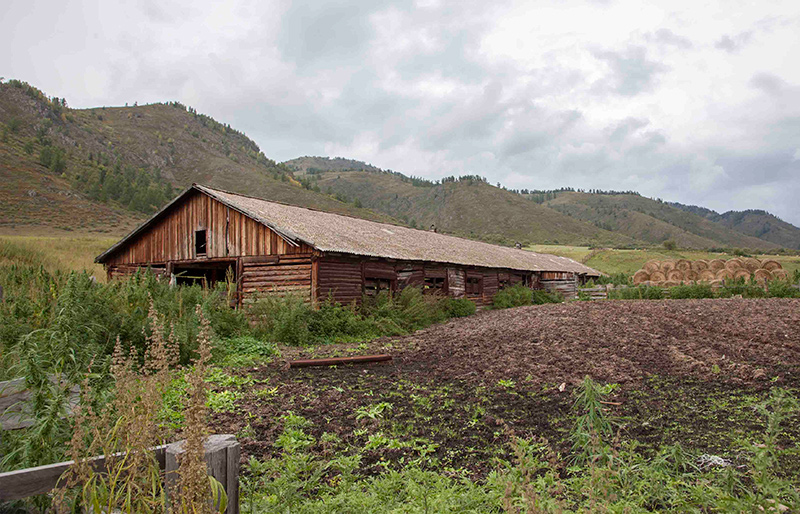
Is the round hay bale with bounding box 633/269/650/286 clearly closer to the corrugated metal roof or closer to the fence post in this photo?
the corrugated metal roof

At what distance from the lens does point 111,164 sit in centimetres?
8131

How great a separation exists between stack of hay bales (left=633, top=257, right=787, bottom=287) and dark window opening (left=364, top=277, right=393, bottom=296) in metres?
19.4

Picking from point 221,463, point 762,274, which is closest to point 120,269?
point 221,463

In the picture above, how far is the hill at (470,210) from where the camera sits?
339 ft

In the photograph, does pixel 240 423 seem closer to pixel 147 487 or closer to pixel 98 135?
pixel 147 487

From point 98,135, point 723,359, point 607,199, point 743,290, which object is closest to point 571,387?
point 723,359

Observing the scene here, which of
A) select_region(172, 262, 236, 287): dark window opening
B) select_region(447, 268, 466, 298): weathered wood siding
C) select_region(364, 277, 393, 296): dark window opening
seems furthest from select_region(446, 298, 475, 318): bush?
select_region(172, 262, 236, 287): dark window opening

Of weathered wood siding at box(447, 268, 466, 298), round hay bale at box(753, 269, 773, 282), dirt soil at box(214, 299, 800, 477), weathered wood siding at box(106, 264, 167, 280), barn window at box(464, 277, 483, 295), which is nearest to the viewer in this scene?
dirt soil at box(214, 299, 800, 477)

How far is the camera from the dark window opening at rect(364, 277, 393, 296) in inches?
667

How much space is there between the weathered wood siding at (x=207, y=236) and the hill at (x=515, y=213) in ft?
221

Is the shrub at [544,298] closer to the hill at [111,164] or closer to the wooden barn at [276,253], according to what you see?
the wooden barn at [276,253]

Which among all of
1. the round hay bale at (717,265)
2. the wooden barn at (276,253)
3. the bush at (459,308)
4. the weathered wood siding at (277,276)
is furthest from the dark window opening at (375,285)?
the round hay bale at (717,265)

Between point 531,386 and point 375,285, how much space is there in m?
10.4

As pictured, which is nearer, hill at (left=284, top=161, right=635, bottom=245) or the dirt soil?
the dirt soil
